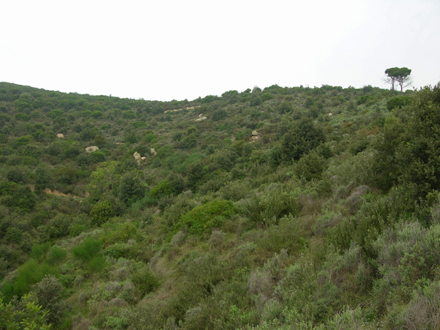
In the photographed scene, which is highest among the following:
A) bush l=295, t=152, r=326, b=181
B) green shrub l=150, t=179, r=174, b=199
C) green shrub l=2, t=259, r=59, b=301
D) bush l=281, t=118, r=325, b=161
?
bush l=281, t=118, r=325, b=161

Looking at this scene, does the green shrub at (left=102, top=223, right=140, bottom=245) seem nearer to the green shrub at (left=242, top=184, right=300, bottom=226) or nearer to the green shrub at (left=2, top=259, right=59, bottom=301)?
the green shrub at (left=2, top=259, right=59, bottom=301)

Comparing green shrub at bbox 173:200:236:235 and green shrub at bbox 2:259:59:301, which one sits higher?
green shrub at bbox 173:200:236:235

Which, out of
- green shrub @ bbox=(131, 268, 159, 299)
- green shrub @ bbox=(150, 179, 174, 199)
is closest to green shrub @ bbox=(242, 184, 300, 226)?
green shrub @ bbox=(131, 268, 159, 299)

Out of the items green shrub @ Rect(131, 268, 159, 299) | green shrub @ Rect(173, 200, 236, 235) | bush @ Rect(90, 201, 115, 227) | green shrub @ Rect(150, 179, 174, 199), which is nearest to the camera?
green shrub @ Rect(131, 268, 159, 299)

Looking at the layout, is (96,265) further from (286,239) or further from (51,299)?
(286,239)

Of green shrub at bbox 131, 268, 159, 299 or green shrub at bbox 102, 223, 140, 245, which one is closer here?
green shrub at bbox 131, 268, 159, 299

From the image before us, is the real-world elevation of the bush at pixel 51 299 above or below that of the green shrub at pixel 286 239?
below

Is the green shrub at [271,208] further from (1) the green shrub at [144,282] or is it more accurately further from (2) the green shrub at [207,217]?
(1) the green shrub at [144,282]

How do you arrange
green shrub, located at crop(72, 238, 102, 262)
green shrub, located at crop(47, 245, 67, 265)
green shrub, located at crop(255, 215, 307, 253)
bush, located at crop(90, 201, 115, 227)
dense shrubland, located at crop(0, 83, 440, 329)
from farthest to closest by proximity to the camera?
1. bush, located at crop(90, 201, 115, 227)
2. green shrub, located at crop(47, 245, 67, 265)
3. green shrub, located at crop(72, 238, 102, 262)
4. green shrub, located at crop(255, 215, 307, 253)
5. dense shrubland, located at crop(0, 83, 440, 329)

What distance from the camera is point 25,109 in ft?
133

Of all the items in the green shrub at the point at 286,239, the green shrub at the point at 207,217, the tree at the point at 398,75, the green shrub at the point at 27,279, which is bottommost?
the green shrub at the point at 27,279

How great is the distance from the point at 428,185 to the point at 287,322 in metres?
3.83

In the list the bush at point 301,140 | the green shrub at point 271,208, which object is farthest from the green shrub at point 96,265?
the bush at point 301,140

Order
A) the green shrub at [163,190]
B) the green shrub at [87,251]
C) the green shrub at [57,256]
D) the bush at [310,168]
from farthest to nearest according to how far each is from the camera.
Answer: the green shrub at [163,190], the bush at [310,168], the green shrub at [57,256], the green shrub at [87,251]
